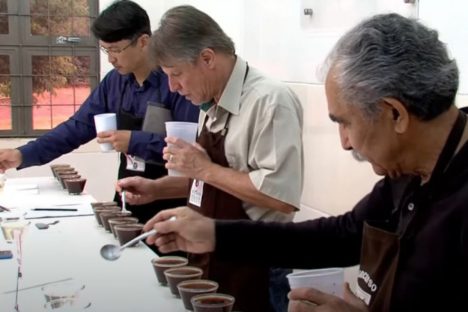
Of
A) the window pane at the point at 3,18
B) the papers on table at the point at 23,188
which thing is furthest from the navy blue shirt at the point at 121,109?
the window pane at the point at 3,18

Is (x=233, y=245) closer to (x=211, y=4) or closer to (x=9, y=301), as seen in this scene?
(x=9, y=301)

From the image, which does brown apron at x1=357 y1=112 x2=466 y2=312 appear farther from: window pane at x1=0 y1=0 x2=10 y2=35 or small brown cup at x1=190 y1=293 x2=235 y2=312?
window pane at x1=0 y1=0 x2=10 y2=35

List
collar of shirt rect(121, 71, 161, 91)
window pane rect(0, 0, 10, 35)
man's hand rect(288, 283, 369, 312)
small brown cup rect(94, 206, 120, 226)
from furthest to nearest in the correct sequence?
1. window pane rect(0, 0, 10, 35)
2. collar of shirt rect(121, 71, 161, 91)
3. small brown cup rect(94, 206, 120, 226)
4. man's hand rect(288, 283, 369, 312)

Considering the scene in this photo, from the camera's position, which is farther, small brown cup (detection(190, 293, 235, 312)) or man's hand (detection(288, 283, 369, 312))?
small brown cup (detection(190, 293, 235, 312))

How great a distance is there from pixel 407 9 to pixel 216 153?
91 centimetres

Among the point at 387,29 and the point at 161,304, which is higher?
the point at 387,29

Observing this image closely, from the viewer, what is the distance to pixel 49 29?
4.95m

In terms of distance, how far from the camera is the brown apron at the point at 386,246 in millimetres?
1316

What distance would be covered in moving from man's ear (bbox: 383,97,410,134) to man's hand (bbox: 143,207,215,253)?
2.02ft

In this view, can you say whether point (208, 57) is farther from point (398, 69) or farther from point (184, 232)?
point (398, 69)

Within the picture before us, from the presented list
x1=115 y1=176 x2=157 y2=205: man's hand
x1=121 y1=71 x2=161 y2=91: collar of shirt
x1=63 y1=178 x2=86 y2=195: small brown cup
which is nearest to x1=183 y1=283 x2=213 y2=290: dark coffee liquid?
x1=115 y1=176 x2=157 y2=205: man's hand

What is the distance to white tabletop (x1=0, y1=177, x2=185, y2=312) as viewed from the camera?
180 centimetres

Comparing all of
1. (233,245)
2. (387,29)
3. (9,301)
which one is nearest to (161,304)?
(233,245)

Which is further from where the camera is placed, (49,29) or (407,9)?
(49,29)
